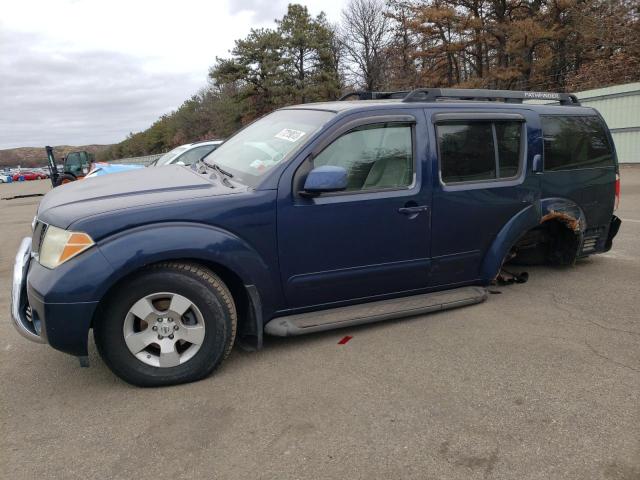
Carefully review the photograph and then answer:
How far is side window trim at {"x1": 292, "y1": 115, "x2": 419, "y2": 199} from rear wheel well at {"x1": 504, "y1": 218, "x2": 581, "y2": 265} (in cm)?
155

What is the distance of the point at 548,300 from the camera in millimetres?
4512

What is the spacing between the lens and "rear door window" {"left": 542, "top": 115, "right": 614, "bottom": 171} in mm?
4535

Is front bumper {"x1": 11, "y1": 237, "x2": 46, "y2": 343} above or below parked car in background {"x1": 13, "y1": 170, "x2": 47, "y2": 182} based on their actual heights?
below

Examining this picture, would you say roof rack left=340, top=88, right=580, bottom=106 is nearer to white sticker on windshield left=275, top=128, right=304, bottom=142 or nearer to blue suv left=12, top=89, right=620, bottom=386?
blue suv left=12, top=89, right=620, bottom=386

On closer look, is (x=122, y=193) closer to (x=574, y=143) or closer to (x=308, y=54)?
(x=574, y=143)

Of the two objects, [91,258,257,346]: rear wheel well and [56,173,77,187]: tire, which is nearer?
[91,258,257,346]: rear wheel well

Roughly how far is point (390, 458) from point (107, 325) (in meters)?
1.75

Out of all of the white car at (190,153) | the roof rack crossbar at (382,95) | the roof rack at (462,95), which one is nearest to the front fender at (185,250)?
the roof rack at (462,95)

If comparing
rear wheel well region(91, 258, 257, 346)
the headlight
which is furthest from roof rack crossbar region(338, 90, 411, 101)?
the headlight

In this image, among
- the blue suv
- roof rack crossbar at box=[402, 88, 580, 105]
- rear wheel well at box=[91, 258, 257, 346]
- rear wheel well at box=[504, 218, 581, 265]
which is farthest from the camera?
rear wheel well at box=[504, 218, 581, 265]

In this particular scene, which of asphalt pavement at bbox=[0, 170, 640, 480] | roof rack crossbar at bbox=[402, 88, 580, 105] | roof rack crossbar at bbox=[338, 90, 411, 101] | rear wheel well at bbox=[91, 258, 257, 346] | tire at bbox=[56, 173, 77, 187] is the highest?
roof rack crossbar at bbox=[338, 90, 411, 101]

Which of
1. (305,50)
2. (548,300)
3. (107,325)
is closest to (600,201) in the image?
(548,300)

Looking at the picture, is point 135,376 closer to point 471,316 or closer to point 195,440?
point 195,440

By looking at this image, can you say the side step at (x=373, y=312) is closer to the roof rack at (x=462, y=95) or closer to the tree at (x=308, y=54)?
the roof rack at (x=462, y=95)
